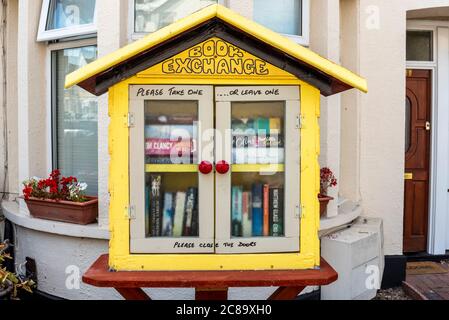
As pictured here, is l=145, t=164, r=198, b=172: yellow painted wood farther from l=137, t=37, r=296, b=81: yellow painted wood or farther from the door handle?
the door handle

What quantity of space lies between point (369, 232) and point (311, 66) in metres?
2.55

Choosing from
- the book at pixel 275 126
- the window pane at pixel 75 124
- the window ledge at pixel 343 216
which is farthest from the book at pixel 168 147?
the window ledge at pixel 343 216

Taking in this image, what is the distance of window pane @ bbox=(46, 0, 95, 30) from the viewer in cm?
437

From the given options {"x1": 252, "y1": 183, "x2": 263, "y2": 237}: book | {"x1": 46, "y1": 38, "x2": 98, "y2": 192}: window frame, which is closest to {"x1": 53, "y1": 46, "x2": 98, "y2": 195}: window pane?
{"x1": 46, "y1": 38, "x2": 98, "y2": 192}: window frame

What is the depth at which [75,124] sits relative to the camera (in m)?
→ 4.58

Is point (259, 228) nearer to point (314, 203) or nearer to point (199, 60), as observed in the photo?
point (314, 203)

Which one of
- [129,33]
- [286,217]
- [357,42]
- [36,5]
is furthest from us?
[357,42]

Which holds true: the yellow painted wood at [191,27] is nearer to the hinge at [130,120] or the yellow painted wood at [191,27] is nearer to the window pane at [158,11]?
the hinge at [130,120]

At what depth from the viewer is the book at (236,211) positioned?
266 centimetres

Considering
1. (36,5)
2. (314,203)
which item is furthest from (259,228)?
(36,5)

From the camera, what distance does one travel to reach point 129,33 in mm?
4129

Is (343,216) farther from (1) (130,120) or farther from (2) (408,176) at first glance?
(1) (130,120)

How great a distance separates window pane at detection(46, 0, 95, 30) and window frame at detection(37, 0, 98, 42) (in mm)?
39

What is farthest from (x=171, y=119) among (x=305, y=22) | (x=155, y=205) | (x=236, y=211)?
(x=305, y=22)
